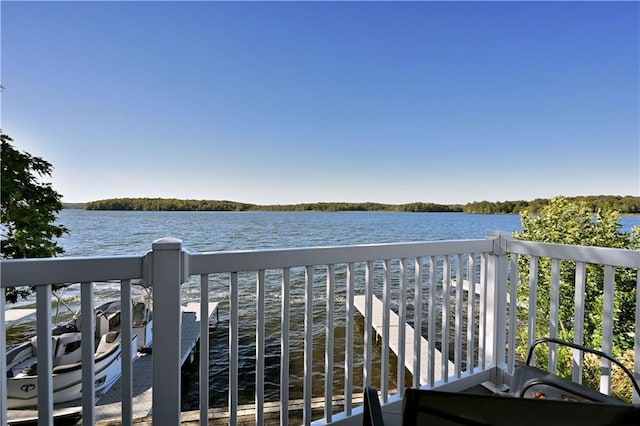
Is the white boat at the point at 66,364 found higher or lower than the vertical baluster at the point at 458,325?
lower

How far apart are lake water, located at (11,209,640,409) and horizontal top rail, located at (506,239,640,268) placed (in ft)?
0.90

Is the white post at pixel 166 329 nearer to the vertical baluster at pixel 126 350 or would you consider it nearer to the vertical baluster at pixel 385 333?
the vertical baluster at pixel 126 350

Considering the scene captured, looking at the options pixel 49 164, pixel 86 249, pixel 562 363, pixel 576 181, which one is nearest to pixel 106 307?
pixel 86 249

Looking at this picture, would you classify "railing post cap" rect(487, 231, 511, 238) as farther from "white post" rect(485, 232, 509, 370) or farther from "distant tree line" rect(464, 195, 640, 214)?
"distant tree line" rect(464, 195, 640, 214)

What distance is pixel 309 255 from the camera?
62.8 inches

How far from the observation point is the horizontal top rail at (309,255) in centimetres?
139

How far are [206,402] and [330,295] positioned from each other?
756 millimetres

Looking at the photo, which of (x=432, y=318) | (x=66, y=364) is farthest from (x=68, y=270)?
(x=66, y=364)

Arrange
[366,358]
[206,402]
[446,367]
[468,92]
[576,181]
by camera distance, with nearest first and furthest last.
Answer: [206,402]
[366,358]
[446,367]
[468,92]
[576,181]

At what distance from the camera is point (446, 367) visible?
2133 millimetres

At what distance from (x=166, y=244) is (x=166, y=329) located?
0.36 metres

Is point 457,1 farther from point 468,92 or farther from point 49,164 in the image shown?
point 49,164

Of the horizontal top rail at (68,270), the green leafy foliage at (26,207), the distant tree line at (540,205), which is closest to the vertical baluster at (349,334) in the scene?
the horizontal top rail at (68,270)

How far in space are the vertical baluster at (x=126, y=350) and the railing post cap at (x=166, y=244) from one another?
0.59 ft
